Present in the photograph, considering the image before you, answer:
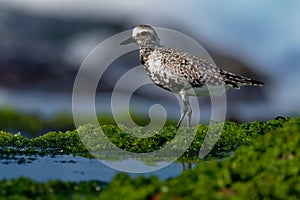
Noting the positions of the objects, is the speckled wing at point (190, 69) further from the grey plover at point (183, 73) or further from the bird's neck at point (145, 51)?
the bird's neck at point (145, 51)

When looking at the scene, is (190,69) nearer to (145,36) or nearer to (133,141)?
(145,36)

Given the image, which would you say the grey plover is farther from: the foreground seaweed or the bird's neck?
the foreground seaweed

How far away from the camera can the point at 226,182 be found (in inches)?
388

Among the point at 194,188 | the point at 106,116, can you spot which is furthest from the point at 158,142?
the point at 106,116

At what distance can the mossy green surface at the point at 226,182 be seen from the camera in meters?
9.64

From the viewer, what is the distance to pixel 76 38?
125 feet

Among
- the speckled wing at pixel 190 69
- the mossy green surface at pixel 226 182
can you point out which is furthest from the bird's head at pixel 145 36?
the mossy green surface at pixel 226 182

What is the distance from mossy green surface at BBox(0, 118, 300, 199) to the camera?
380 inches

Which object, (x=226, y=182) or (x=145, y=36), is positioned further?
(x=145, y=36)

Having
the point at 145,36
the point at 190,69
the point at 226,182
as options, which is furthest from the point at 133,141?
the point at 226,182

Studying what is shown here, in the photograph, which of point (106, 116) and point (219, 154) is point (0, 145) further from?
point (106, 116)

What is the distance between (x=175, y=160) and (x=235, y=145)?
2.07 metres

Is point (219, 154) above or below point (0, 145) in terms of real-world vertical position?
below

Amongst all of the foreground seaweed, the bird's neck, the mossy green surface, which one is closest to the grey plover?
the bird's neck
